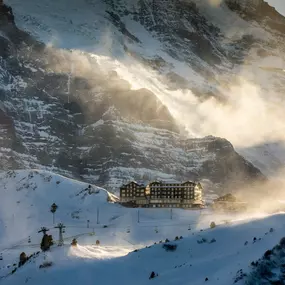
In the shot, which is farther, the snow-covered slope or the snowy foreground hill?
→ the snowy foreground hill

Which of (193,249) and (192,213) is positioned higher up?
(192,213)

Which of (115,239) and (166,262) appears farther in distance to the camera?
(115,239)

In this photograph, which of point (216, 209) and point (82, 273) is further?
point (216, 209)

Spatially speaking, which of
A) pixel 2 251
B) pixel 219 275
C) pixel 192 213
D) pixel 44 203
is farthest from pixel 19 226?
pixel 219 275

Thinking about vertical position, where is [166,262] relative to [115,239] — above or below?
below

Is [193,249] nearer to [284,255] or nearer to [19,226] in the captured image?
[284,255]
